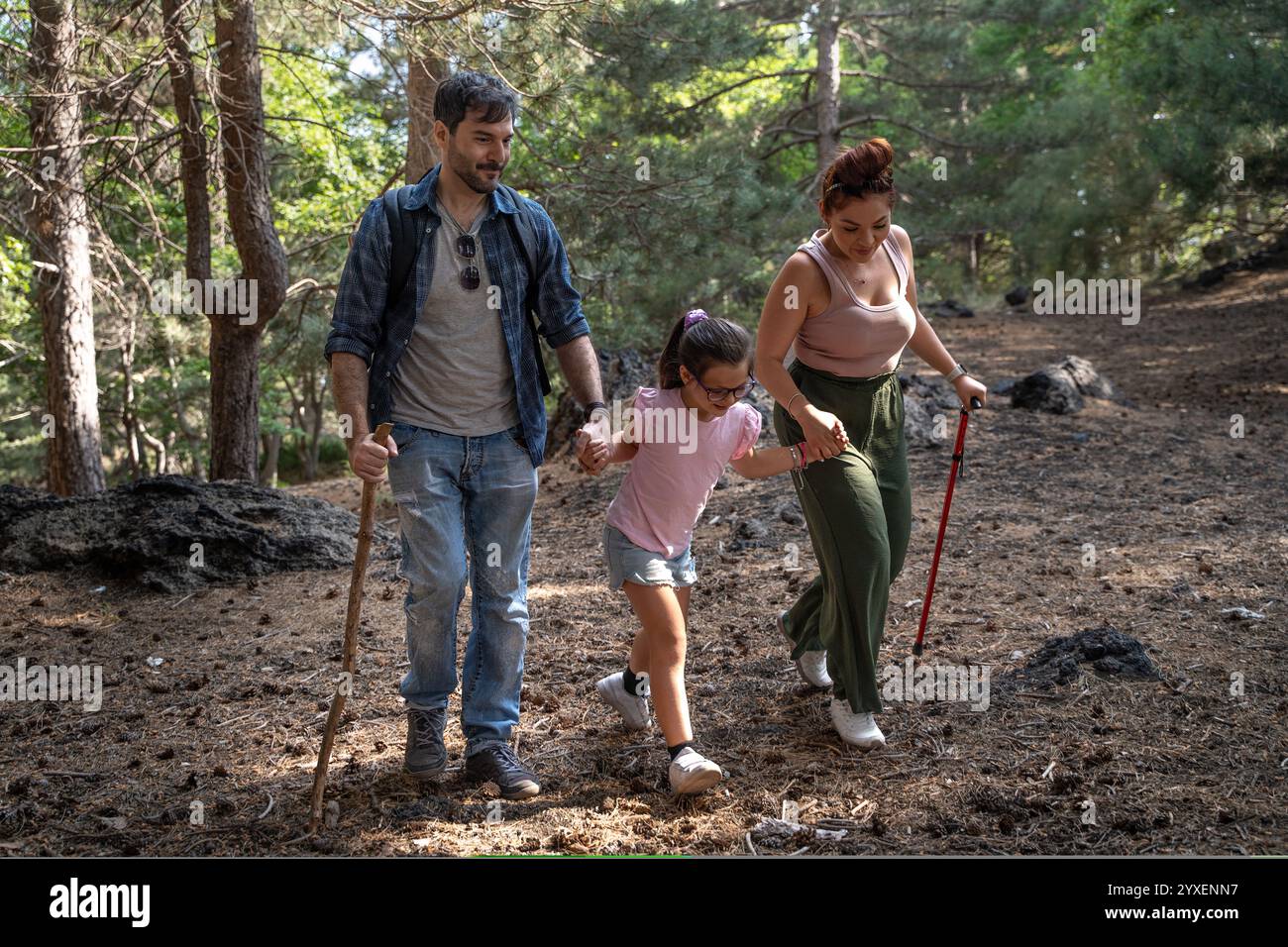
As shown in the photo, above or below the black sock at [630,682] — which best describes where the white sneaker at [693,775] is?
below

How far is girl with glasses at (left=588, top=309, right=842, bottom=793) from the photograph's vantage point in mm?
3398

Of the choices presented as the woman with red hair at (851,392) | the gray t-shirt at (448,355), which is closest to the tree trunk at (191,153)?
the gray t-shirt at (448,355)

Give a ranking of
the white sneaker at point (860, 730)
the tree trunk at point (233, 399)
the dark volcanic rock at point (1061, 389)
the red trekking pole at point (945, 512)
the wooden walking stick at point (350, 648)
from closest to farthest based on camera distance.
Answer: the wooden walking stick at point (350, 648) < the white sneaker at point (860, 730) < the red trekking pole at point (945, 512) < the tree trunk at point (233, 399) < the dark volcanic rock at point (1061, 389)

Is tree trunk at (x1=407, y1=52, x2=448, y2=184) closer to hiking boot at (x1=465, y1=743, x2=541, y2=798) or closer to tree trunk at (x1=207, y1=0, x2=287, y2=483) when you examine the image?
tree trunk at (x1=207, y1=0, x2=287, y2=483)

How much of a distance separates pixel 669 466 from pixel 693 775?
91cm

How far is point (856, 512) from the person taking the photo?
3.59 meters

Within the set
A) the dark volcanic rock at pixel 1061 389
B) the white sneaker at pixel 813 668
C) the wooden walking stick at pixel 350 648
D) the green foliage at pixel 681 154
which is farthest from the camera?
the dark volcanic rock at pixel 1061 389

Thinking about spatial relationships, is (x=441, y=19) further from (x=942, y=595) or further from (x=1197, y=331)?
(x=1197, y=331)

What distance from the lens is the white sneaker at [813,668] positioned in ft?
14.1

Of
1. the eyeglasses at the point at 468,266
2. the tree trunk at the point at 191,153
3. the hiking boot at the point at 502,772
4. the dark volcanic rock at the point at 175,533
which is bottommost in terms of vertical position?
the hiking boot at the point at 502,772

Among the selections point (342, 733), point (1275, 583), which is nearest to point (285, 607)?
point (342, 733)

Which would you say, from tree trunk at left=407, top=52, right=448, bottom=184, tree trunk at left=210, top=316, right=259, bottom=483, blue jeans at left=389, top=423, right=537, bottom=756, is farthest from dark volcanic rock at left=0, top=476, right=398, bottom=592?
blue jeans at left=389, top=423, right=537, bottom=756

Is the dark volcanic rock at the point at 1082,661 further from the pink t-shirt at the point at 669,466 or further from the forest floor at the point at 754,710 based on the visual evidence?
the pink t-shirt at the point at 669,466

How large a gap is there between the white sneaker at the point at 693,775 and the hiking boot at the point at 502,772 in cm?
46
